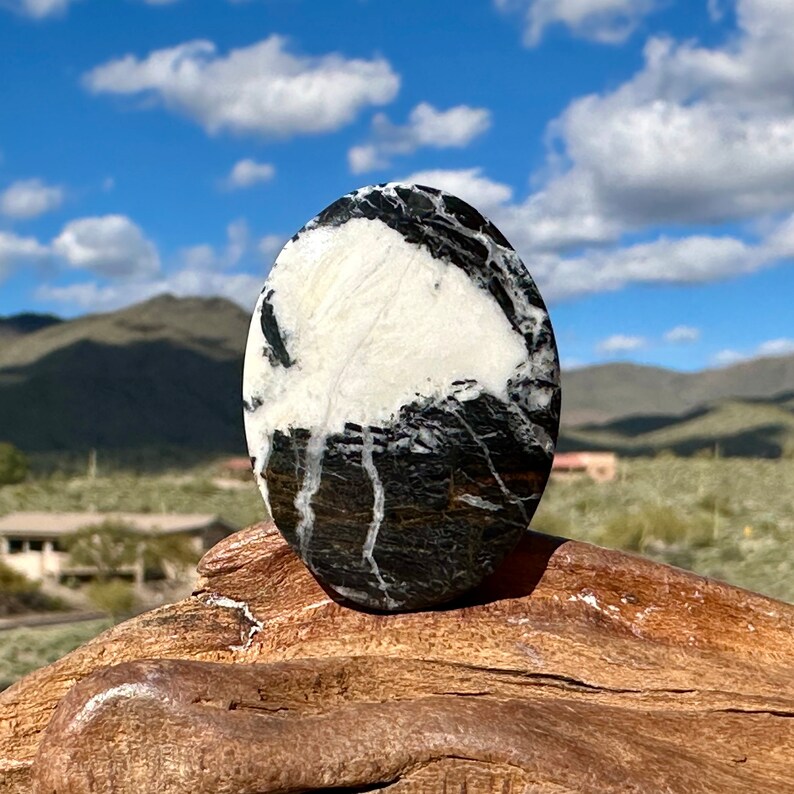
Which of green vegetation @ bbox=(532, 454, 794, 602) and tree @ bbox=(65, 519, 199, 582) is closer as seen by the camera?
green vegetation @ bbox=(532, 454, 794, 602)

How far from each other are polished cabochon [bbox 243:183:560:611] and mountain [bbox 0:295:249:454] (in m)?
66.2

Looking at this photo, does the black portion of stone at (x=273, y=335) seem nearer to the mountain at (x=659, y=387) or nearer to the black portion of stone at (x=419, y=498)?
the black portion of stone at (x=419, y=498)

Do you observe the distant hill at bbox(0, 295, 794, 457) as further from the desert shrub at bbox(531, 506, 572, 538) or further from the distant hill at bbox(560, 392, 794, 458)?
the desert shrub at bbox(531, 506, 572, 538)

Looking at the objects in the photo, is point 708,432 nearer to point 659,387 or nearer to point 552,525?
point 552,525

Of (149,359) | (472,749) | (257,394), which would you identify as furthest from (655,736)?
(149,359)

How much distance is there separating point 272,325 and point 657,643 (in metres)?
2.68

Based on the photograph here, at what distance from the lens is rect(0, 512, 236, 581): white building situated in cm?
2936

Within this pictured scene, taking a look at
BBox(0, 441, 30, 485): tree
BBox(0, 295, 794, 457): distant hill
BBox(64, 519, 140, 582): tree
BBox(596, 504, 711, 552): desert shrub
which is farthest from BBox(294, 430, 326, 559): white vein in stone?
BBox(0, 295, 794, 457): distant hill

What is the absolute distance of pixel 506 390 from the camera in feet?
18.6

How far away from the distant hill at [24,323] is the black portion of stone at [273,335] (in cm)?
12096

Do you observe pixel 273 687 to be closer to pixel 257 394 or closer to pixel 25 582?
pixel 257 394

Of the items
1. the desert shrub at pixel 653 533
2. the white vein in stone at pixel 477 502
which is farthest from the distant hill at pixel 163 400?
the white vein in stone at pixel 477 502

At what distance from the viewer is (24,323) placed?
12481cm

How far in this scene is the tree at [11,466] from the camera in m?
48.2
